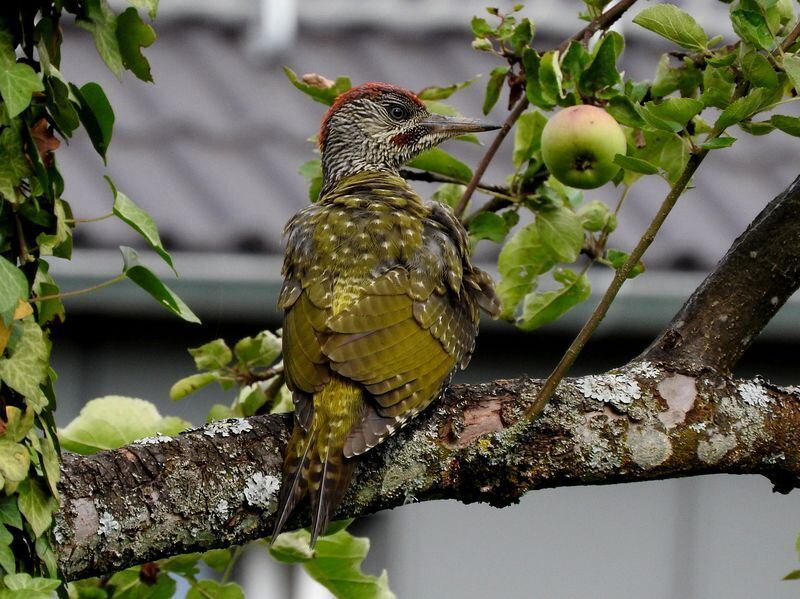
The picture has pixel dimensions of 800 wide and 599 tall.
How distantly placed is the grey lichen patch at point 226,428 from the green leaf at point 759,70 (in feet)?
3.23

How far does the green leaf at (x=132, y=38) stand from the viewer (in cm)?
176

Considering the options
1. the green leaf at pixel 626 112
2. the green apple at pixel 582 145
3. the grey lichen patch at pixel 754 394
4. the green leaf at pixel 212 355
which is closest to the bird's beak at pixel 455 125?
the green apple at pixel 582 145

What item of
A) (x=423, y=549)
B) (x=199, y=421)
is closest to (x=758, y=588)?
(x=423, y=549)

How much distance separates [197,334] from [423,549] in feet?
4.21

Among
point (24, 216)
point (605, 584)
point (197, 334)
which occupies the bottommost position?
point (605, 584)

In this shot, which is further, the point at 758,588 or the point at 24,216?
the point at 758,588

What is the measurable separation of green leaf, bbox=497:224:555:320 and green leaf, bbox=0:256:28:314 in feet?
4.63

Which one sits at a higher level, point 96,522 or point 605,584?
point 96,522

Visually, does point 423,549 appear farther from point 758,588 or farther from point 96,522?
point 96,522

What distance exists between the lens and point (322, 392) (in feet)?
8.30

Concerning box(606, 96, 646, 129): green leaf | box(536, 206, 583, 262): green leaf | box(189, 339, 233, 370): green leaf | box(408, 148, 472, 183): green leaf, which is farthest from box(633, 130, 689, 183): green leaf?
box(189, 339, 233, 370): green leaf

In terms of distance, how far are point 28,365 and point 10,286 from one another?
4.9 inches

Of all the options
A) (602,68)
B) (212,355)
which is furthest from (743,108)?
(212,355)

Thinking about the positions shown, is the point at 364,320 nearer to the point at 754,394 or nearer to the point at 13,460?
the point at 754,394
